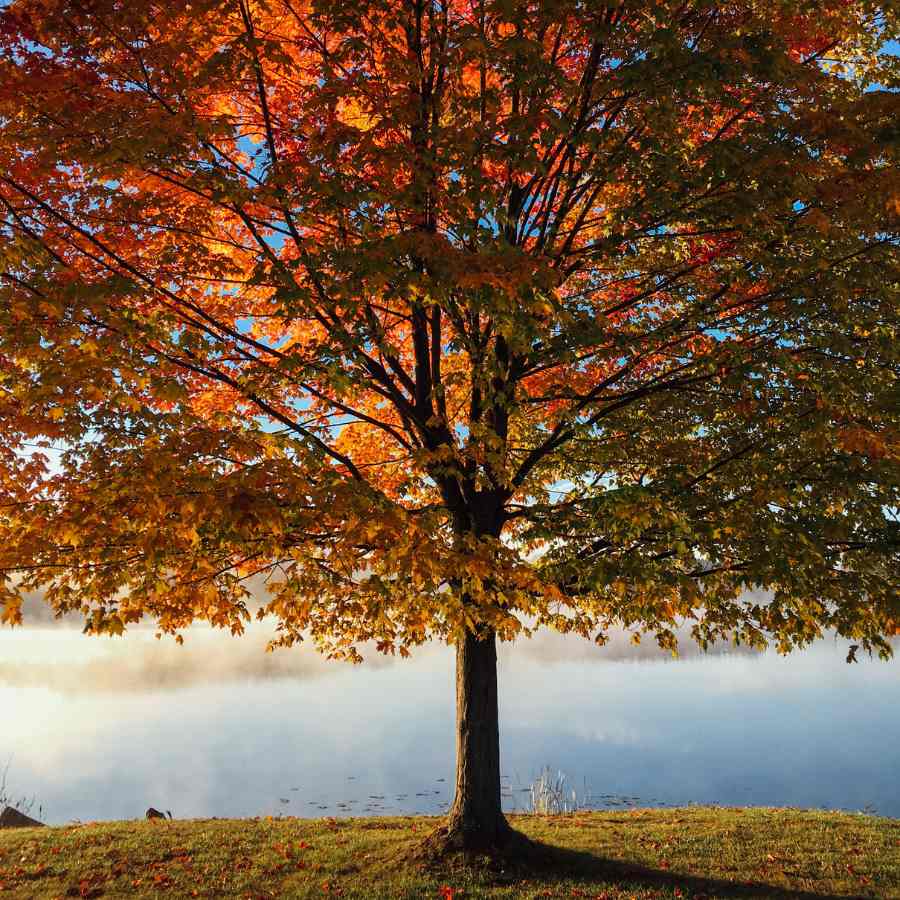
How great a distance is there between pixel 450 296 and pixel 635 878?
8.21 m

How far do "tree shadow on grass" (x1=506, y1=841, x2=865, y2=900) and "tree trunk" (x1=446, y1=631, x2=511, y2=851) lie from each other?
2.26ft

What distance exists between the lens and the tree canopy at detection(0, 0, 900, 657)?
6.93m

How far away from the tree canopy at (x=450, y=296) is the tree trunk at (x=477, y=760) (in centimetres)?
75

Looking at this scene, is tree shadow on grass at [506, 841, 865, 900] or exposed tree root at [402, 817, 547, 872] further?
exposed tree root at [402, 817, 547, 872]

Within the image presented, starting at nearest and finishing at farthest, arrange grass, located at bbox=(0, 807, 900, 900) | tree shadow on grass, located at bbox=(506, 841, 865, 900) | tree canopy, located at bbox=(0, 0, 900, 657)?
tree canopy, located at bbox=(0, 0, 900, 657) → tree shadow on grass, located at bbox=(506, 841, 865, 900) → grass, located at bbox=(0, 807, 900, 900)

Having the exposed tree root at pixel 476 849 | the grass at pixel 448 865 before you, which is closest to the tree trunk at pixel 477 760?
the exposed tree root at pixel 476 849

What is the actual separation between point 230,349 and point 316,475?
253 centimetres

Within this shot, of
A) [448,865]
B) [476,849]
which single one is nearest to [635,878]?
[476,849]

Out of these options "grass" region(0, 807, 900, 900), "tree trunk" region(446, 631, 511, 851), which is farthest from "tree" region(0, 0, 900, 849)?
"grass" region(0, 807, 900, 900)

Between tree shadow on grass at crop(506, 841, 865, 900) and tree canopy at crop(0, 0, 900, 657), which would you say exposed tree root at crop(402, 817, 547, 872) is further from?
tree canopy at crop(0, 0, 900, 657)

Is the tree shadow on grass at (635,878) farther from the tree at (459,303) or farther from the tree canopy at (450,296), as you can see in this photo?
the tree canopy at (450,296)

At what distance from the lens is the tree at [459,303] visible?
694 centimetres

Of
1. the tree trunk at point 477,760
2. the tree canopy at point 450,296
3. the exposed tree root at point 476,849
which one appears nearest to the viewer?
the tree canopy at point 450,296

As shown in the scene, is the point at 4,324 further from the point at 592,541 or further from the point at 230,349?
the point at 592,541
